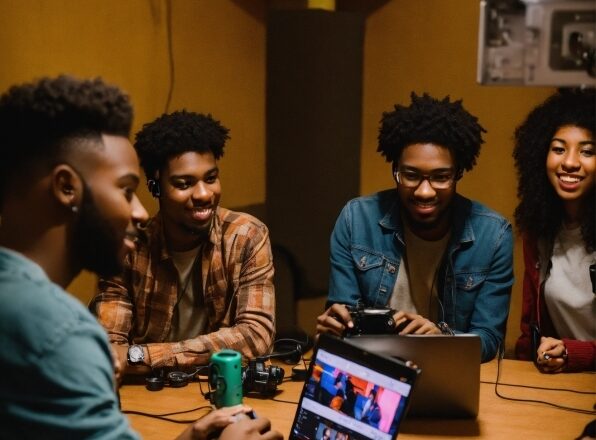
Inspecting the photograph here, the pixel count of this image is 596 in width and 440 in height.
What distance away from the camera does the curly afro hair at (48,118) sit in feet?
4.53

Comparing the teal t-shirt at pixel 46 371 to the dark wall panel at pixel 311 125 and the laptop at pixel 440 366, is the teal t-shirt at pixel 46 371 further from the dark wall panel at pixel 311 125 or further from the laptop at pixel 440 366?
the dark wall panel at pixel 311 125

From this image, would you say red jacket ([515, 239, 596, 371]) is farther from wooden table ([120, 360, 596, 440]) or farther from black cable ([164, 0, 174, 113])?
black cable ([164, 0, 174, 113])

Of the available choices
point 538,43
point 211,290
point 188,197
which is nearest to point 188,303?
point 211,290

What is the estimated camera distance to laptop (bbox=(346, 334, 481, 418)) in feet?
5.91

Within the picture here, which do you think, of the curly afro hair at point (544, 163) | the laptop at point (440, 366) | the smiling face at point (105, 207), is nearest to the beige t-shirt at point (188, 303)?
the laptop at point (440, 366)

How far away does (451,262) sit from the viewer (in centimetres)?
259

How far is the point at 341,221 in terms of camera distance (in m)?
2.75

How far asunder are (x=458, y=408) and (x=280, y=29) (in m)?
2.18

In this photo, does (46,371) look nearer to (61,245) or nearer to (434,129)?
(61,245)

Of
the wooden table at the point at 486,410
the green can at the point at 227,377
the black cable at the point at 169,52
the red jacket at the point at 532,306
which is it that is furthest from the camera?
the black cable at the point at 169,52

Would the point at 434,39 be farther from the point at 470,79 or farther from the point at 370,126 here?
the point at 370,126

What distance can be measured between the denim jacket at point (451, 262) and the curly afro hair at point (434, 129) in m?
0.17

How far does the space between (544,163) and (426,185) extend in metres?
0.55

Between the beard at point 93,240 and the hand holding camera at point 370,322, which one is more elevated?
the beard at point 93,240
